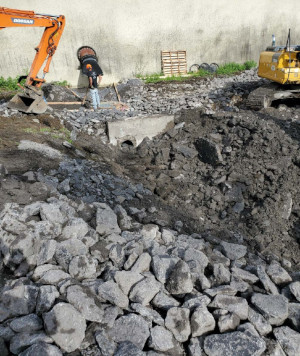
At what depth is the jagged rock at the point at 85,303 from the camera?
2562 millimetres

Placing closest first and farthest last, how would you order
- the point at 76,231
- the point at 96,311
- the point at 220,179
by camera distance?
1. the point at 96,311
2. the point at 76,231
3. the point at 220,179

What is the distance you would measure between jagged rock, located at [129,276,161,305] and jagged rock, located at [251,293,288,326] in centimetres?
94

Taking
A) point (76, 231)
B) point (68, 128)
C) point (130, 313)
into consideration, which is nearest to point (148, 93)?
point (68, 128)

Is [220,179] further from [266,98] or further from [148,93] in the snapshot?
[148,93]

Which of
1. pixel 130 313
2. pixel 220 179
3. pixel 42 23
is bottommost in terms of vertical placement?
pixel 220 179

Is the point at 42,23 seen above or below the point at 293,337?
above

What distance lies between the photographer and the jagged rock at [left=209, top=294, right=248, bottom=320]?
277cm

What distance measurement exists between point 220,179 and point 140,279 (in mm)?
3580

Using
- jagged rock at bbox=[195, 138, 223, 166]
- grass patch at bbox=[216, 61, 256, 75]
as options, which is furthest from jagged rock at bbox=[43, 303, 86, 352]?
grass patch at bbox=[216, 61, 256, 75]

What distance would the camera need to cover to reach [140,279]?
2.99m

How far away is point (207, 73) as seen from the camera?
533 inches

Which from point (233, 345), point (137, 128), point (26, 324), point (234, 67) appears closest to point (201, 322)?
point (233, 345)

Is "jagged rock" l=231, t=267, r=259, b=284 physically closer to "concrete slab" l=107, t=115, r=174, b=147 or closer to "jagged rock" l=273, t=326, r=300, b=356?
"jagged rock" l=273, t=326, r=300, b=356

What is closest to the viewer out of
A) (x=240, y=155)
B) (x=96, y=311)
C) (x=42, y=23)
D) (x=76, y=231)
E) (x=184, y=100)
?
(x=96, y=311)
